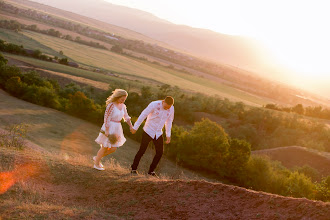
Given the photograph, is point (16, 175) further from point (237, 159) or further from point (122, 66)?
point (122, 66)

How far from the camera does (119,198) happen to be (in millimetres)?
6977

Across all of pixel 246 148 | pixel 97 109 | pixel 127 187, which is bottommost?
pixel 97 109

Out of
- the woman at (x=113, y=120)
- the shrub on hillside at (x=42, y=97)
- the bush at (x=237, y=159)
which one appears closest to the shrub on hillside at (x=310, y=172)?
the bush at (x=237, y=159)

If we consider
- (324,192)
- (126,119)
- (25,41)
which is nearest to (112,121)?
(126,119)

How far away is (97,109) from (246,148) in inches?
579

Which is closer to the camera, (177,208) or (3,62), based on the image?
(177,208)

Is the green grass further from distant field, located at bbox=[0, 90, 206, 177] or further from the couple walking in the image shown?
the couple walking

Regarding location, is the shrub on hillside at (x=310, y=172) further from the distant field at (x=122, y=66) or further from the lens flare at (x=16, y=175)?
the distant field at (x=122, y=66)

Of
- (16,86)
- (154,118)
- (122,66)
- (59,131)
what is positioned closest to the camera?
(154,118)

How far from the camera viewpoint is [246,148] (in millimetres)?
24203

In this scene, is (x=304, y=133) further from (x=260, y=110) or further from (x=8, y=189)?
(x=8, y=189)

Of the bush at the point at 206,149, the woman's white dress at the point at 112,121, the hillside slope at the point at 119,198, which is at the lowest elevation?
the bush at the point at 206,149

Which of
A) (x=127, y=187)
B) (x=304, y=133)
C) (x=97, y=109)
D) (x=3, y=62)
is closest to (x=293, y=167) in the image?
(x=304, y=133)

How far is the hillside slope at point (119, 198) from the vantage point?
18.9 feet
